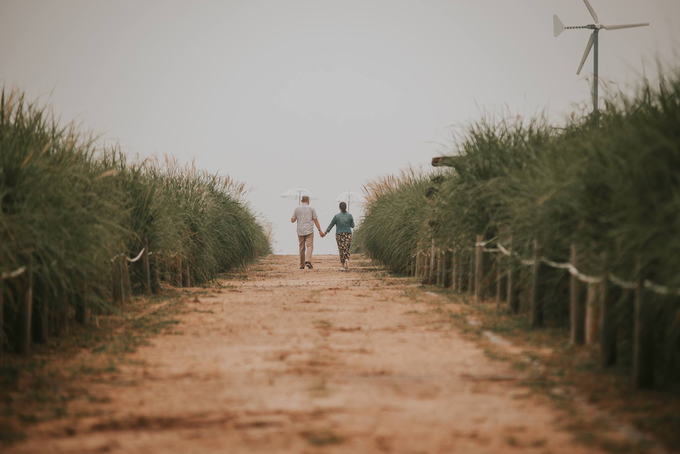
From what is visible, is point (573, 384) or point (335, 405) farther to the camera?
point (573, 384)

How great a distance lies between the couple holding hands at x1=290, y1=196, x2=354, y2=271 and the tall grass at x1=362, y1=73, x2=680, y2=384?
9.47 meters

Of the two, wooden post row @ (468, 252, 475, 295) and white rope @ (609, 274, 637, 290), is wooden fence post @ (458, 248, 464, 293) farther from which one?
white rope @ (609, 274, 637, 290)

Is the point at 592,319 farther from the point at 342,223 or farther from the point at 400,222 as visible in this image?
the point at 342,223

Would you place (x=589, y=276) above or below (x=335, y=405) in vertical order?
above

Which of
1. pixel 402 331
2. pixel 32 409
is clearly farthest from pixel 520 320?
pixel 32 409

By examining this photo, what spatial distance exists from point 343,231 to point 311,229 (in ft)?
2.81

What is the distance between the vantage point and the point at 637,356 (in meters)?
4.56

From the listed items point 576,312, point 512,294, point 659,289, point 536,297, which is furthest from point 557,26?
point 659,289

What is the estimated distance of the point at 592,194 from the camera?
5.71m

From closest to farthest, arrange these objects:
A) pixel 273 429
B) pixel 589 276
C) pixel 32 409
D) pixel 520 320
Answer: pixel 273 429, pixel 32 409, pixel 589 276, pixel 520 320

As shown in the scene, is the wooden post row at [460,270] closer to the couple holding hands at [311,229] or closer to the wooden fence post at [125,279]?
the wooden fence post at [125,279]

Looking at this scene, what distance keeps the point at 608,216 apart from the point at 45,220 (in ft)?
14.2

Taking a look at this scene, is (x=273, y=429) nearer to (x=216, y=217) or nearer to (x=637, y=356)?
(x=637, y=356)

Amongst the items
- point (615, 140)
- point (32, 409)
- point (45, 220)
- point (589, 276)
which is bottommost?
point (32, 409)
